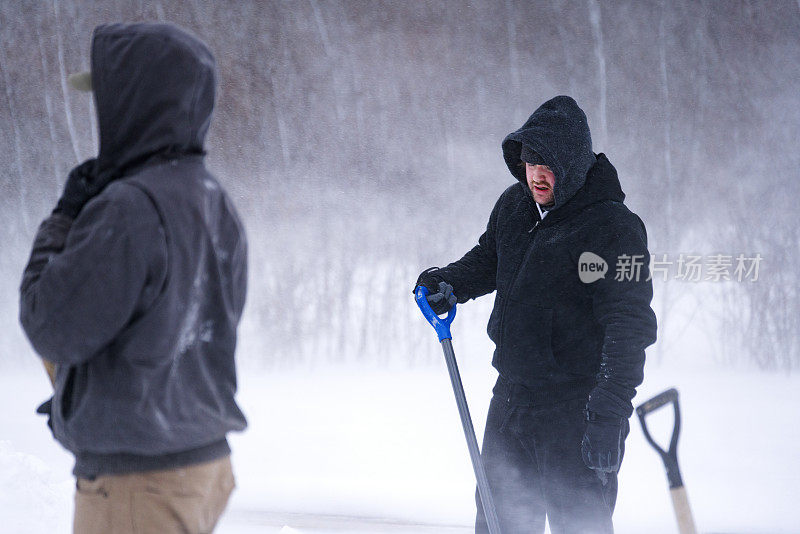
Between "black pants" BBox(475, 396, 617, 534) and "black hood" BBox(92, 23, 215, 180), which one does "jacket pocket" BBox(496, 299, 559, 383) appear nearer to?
"black pants" BBox(475, 396, 617, 534)

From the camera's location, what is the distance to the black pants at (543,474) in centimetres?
153

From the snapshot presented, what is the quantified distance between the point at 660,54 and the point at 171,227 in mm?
2603

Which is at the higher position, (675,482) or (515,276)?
(515,276)

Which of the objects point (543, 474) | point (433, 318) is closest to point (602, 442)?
point (543, 474)

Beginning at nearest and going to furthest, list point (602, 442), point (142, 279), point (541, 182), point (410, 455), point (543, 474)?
point (142, 279)
point (602, 442)
point (543, 474)
point (541, 182)
point (410, 455)

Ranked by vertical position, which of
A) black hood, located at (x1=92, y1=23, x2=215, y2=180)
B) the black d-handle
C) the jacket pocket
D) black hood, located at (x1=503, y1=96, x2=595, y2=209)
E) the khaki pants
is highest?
black hood, located at (x1=92, y1=23, x2=215, y2=180)

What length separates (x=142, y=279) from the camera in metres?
0.84

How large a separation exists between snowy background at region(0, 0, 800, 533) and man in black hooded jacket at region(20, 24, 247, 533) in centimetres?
191

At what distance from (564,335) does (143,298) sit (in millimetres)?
968

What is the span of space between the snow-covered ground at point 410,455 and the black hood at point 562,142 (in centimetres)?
162

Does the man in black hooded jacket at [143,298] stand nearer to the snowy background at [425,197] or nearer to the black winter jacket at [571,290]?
the black winter jacket at [571,290]

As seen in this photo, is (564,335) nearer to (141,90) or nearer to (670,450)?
(670,450)

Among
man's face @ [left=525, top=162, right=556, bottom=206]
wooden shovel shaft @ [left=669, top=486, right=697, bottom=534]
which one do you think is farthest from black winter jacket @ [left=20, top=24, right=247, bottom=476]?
wooden shovel shaft @ [left=669, top=486, right=697, bottom=534]

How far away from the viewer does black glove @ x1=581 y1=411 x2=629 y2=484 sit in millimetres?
1452
